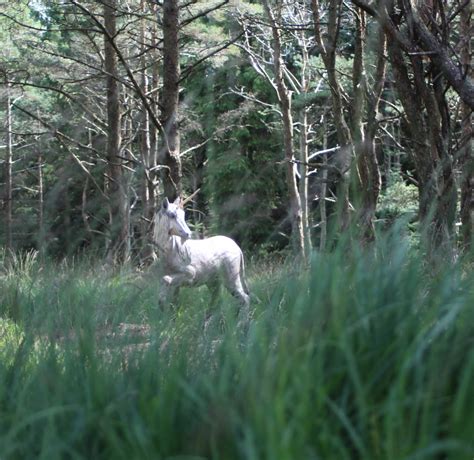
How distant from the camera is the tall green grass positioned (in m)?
2.81

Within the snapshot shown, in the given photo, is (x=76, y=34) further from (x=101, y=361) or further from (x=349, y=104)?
(x=101, y=361)

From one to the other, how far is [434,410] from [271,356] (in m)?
0.59

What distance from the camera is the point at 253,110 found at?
106 feet

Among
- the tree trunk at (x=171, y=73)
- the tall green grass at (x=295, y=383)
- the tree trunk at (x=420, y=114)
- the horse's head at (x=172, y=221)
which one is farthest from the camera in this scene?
the tree trunk at (x=171, y=73)

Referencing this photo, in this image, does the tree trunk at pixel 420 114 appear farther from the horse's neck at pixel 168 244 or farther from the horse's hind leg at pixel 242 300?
the horse's neck at pixel 168 244

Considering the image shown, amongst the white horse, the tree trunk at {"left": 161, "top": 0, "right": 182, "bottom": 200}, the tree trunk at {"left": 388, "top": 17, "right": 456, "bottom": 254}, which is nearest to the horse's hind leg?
the white horse

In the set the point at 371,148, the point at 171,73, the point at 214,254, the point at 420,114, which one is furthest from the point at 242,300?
the point at 171,73

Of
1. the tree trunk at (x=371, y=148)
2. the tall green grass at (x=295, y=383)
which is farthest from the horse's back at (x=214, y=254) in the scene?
the tall green grass at (x=295, y=383)

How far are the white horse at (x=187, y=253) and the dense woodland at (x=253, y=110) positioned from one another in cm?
46

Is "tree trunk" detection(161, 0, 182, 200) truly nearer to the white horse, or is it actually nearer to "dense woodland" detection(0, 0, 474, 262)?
"dense woodland" detection(0, 0, 474, 262)

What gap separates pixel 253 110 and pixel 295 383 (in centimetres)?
2968

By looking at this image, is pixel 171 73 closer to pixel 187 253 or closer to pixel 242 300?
pixel 187 253

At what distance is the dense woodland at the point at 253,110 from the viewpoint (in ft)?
22.5

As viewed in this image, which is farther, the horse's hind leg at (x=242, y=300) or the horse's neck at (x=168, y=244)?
the horse's neck at (x=168, y=244)
